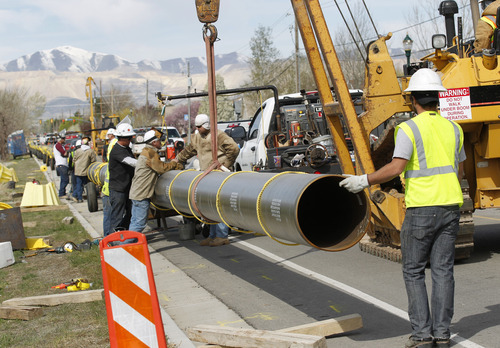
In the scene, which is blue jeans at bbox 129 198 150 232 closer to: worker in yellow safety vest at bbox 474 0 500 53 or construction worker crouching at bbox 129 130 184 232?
construction worker crouching at bbox 129 130 184 232

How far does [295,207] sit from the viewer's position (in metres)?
6.01

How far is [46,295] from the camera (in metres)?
8.45

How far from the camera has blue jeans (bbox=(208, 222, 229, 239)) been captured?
12.0 metres

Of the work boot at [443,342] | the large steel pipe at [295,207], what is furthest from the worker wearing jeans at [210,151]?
the work boot at [443,342]

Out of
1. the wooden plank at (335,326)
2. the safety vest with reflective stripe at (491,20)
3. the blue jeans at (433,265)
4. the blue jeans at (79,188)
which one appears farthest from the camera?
the blue jeans at (79,188)

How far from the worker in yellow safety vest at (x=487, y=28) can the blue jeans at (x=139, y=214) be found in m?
5.43

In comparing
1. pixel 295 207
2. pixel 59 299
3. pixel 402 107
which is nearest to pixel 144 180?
pixel 59 299

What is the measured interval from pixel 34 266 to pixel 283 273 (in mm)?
4103

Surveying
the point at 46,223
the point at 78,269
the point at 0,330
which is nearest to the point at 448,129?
the point at 0,330

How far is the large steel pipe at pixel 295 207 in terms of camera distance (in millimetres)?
6160

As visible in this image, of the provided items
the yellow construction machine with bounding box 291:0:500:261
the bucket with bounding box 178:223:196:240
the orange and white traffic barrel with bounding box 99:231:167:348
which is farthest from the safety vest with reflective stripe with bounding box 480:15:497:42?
the bucket with bounding box 178:223:196:240

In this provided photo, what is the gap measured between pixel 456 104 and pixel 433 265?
139 inches

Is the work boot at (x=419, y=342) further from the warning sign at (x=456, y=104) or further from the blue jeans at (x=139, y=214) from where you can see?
the blue jeans at (x=139, y=214)

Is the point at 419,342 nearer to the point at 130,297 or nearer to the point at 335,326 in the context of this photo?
the point at 335,326
